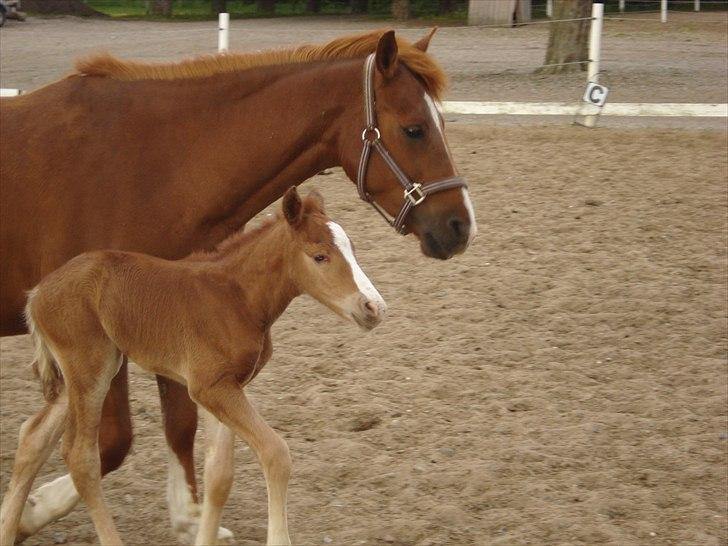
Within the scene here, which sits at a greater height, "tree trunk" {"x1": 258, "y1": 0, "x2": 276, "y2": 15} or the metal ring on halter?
"tree trunk" {"x1": 258, "y1": 0, "x2": 276, "y2": 15}

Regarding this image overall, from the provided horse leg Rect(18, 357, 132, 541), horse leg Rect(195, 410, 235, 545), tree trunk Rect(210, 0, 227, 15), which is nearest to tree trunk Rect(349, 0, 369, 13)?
tree trunk Rect(210, 0, 227, 15)

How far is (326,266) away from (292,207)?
8.2 inches

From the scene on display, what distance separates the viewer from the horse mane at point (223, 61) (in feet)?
13.3

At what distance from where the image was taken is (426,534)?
13.3 ft

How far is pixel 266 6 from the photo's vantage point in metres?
29.7

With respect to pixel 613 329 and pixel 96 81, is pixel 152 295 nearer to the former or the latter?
pixel 96 81

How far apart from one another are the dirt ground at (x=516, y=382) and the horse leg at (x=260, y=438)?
91cm

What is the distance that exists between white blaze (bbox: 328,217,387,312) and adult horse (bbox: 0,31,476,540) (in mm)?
549

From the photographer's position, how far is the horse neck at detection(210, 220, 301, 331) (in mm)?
3447

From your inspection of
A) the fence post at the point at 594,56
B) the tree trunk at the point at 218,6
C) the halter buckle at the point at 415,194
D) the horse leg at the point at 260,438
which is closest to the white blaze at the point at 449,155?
the halter buckle at the point at 415,194

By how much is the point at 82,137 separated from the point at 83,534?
4.84ft

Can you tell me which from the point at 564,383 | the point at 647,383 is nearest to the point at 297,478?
the point at 564,383

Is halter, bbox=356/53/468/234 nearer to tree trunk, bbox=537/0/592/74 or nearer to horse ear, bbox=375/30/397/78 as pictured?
horse ear, bbox=375/30/397/78

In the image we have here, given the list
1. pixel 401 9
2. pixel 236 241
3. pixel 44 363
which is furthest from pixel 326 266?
pixel 401 9
